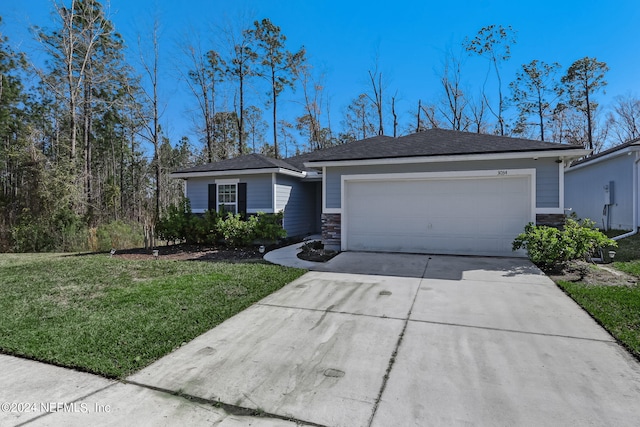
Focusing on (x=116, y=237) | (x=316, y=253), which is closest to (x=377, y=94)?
(x=316, y=253)

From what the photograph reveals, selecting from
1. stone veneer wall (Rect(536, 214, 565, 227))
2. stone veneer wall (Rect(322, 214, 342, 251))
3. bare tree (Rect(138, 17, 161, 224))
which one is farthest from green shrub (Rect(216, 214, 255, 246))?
bare tree (Rect(138, 17, 161, 224))

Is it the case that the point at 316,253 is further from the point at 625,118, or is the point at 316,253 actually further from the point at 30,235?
the point at 625,118

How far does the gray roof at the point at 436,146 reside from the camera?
7.90 m

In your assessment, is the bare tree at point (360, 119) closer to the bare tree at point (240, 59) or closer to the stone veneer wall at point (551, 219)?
the bare tree at point (240, 59)

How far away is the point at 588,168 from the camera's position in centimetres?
1355

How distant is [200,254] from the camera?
9625 millimetres

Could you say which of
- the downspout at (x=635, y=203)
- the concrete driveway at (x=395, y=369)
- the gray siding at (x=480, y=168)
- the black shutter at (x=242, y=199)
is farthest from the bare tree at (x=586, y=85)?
the concrete driveway at (x=395, y=369)

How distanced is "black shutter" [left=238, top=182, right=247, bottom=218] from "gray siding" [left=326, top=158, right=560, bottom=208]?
3663 millimetres

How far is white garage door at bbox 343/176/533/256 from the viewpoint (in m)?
8.04

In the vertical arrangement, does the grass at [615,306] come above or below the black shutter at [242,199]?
below

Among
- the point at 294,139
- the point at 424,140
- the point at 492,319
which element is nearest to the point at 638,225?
the point at 424,140

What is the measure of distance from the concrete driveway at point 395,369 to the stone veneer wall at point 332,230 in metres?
4.35

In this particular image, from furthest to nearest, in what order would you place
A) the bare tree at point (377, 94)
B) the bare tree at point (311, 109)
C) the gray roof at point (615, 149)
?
the bare tree at point (377, 94) → the bare tree at point (311, 109) → the gray roof at point (615, 149)

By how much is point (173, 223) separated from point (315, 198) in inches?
227
